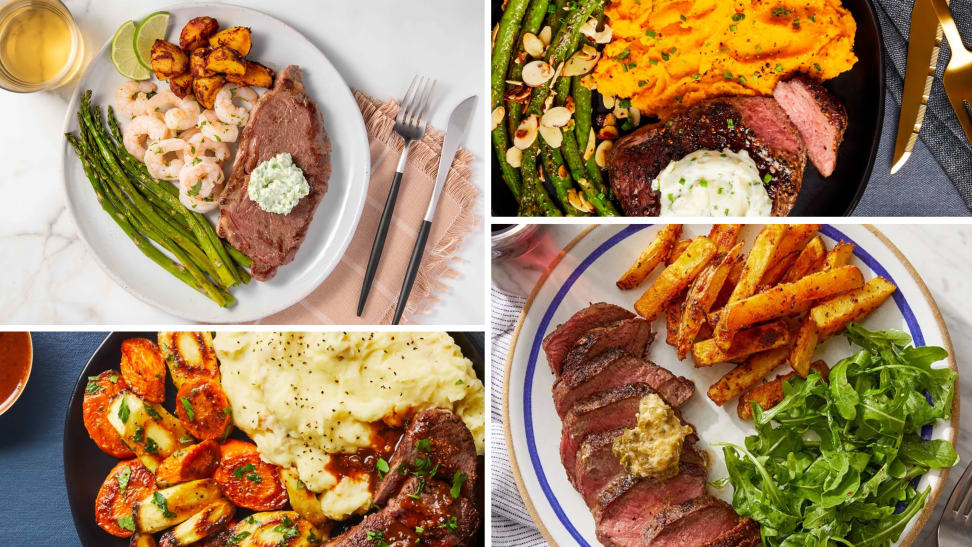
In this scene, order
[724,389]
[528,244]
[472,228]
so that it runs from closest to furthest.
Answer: [724,389], [528,244], [472,228]

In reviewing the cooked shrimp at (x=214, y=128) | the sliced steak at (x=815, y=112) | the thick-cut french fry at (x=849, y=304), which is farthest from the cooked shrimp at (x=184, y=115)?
the thick-cut french fry at (x=849, y=304)

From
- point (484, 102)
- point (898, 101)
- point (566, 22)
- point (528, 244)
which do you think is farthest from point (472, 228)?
point (898, 101)

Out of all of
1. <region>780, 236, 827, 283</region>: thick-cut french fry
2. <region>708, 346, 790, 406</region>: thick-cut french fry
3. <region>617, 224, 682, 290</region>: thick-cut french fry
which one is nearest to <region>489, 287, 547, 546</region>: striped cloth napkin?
<region>617, 224, 682, 290</region>: thick-cut french fry

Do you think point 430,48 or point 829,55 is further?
point 430,48

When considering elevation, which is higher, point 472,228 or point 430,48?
point 430,48

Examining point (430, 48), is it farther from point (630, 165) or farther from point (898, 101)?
point (898, 101)

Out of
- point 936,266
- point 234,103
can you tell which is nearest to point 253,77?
point 234,103

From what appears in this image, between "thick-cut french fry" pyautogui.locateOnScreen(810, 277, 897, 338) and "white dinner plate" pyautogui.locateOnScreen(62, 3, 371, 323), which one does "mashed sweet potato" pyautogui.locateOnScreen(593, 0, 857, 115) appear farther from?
"white dinner plate" pyautogui.locateOnScreen(62, 3, 371, 323)
